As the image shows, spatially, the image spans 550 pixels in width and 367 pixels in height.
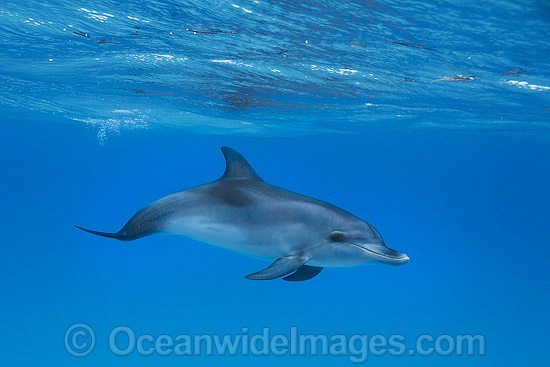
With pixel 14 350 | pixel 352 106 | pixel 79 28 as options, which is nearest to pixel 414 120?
pixel 352 106

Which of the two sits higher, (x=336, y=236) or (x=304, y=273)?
(x=336, y=236)

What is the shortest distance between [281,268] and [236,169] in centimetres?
185

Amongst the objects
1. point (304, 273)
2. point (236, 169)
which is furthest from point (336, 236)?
point (236, 169)

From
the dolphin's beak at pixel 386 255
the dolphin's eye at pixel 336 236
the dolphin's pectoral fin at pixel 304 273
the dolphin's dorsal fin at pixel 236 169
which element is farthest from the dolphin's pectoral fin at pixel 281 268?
the dolphin's dorsal fin at pixel 236 169

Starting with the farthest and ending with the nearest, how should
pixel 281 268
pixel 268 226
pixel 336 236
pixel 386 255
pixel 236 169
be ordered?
pixel 236 169 → pixel 268 226 → pixel 336 236 → pixel 281 268 → pixel 386 255

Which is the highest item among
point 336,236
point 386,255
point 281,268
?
point 336,236

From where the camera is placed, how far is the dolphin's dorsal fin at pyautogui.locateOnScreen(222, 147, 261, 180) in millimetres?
6273

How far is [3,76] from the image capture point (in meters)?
14.7

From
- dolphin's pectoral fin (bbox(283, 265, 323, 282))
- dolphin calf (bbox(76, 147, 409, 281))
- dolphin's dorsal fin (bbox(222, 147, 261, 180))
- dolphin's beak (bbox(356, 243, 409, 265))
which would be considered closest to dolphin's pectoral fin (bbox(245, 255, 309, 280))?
dolphin calf (bbox(76, 147, 409, 281))

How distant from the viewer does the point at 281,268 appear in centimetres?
504

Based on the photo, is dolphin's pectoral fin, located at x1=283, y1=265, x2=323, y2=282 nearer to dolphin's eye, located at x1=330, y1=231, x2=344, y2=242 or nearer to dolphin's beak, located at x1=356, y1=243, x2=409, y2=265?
dolphin's eye, located at x1=330, y1=231, x2=344, y2=242

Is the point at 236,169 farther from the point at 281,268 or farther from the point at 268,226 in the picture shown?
the point at 281,268

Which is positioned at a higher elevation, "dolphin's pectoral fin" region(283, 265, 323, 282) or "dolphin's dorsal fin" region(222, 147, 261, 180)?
"dolphin's dorsal fin" region(222, 147, 261, 180)

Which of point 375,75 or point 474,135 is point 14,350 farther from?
point 474,135
